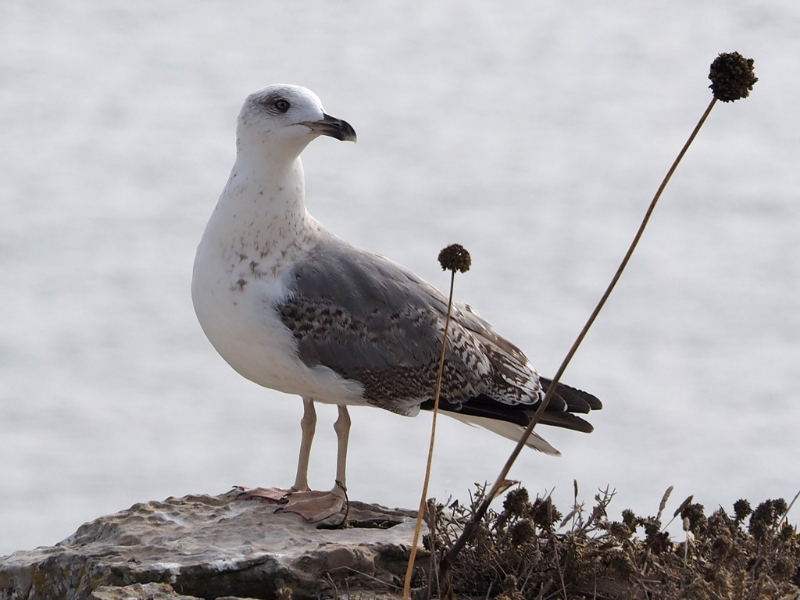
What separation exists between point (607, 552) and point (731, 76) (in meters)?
2.41

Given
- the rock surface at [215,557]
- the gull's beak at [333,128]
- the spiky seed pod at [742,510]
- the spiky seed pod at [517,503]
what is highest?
the gull's beak at [333,128]

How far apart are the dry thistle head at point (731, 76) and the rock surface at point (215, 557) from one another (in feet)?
9.22

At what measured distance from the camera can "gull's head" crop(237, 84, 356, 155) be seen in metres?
7.53

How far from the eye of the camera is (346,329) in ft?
24.5

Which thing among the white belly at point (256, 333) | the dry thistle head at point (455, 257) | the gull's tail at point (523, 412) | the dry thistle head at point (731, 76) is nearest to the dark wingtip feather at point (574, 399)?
the gull's tail at point (523, 412)

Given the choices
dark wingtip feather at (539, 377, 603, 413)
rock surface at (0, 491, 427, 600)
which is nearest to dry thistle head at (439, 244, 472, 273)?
rock surface at (0, 491, 427, 600)

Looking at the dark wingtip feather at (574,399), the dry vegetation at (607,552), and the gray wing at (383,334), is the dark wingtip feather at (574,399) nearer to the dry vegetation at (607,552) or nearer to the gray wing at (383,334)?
the gray wing at (383,334)

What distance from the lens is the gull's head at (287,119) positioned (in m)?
7.53

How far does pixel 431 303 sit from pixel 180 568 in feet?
7.43

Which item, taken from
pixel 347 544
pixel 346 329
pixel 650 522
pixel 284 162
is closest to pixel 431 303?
pixel 346 329

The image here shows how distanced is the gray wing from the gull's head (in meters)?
0.67

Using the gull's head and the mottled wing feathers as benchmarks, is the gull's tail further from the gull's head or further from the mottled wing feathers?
the gull's head

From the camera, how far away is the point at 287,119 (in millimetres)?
Result: 7562

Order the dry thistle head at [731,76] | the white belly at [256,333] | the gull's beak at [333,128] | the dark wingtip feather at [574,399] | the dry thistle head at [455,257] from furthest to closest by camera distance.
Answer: the dark wingtip feather at [574,399] < the gull's beak at [333,128] < the white belly at [256,333] < the dry thistle head at [455,257] < the dry thistle head at [731,76]
